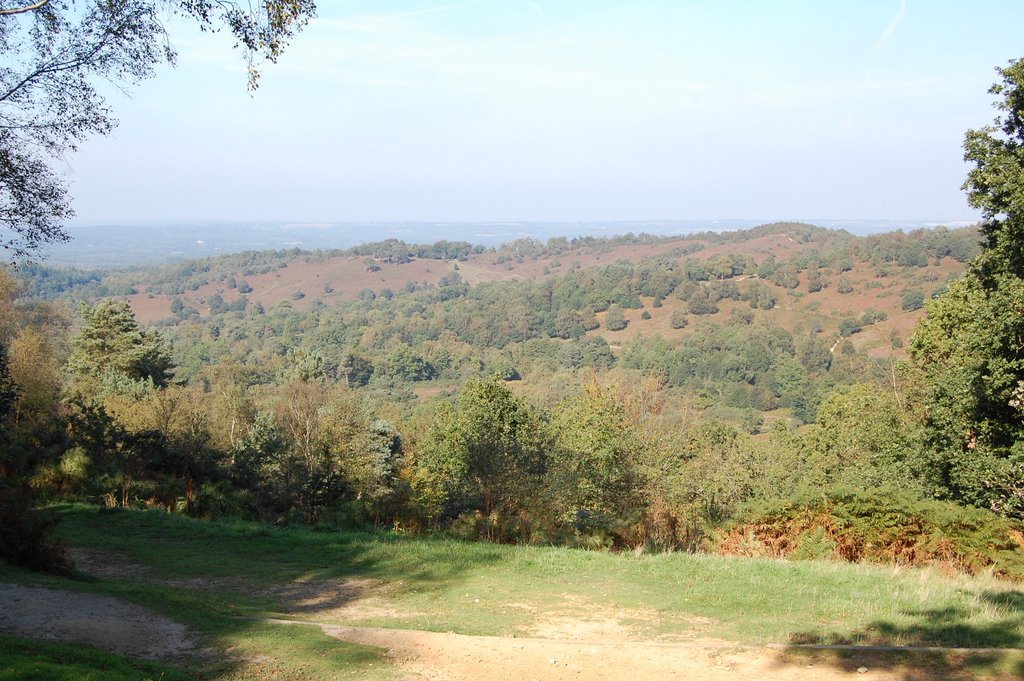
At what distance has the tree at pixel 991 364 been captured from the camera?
45.4 feet

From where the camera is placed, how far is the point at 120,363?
38.5 metres

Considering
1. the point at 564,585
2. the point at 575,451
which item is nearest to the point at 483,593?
the point at 564,585

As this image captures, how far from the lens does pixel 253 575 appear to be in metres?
10.2

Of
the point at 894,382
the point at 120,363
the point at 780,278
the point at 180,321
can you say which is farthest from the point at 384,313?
the point at 894,382

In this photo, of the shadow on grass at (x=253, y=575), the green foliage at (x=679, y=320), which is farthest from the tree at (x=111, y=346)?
the green foliage at (x=679, y=320)

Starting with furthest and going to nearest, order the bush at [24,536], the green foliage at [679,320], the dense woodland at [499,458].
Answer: the green foliage at [679,320]
the dense woodland at [499,458]
the bush at [24,536]

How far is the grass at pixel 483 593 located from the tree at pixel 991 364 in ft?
18.5

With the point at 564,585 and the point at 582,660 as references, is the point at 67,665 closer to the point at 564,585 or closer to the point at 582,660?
the point at 582,660

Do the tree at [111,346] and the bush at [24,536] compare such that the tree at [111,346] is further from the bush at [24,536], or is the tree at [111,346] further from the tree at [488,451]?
the bush at [24,536]

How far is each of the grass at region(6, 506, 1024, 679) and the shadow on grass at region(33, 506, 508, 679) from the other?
0.09ft

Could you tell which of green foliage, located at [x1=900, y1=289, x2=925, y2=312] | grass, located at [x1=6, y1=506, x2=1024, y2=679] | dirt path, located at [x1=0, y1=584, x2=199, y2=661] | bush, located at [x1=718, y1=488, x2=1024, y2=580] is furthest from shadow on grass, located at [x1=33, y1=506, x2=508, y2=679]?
green foliage, located at [x1=900, y1=289, x2=925, y2=312]

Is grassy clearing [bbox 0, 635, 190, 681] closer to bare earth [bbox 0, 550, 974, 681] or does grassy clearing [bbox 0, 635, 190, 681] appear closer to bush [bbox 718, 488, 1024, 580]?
bare earth [bbox 0, 550, 974, 681]

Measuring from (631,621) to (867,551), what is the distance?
19.4 feet

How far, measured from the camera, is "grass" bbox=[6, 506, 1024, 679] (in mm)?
7141
